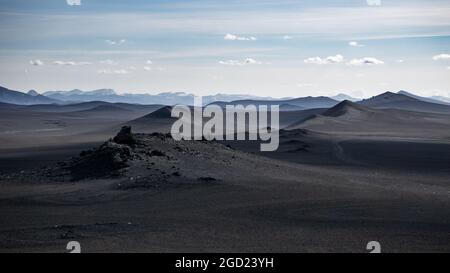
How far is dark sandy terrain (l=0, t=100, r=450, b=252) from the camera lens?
42.0 ft

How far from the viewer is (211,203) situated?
17062 millimetres

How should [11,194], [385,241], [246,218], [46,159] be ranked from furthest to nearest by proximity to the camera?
[46,159]
[11,194]
[246,218]
[385,241]

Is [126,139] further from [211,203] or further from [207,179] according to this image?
[211,203]

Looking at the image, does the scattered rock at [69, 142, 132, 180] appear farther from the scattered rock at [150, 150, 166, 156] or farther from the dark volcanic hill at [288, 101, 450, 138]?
the dark volcanic hill at [288, 101, 450, 138]

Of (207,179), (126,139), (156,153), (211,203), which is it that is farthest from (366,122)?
(211,203)

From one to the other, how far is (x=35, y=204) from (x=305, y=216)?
7659 millimetres

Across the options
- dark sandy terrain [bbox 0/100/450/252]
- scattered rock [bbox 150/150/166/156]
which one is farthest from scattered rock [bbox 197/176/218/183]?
scattered rock [bbox 150/150/166/156]

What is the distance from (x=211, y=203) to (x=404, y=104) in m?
140

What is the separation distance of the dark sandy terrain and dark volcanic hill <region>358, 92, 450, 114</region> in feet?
364

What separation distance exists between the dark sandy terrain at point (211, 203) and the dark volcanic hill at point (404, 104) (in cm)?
11089

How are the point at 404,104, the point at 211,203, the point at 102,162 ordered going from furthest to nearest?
the point at 404,104, the point at 102,162, the point at 211,203

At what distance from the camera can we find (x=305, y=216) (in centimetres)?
1559
